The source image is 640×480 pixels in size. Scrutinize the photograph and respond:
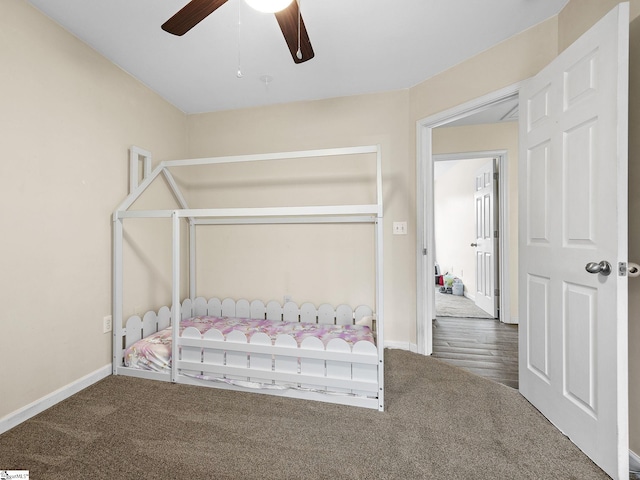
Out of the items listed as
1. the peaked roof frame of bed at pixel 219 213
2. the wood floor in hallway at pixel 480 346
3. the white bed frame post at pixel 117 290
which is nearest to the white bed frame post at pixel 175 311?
the peaked roof frame of bed at pixel 219 213

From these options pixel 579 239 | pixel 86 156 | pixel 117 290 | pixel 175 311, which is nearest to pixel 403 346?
pixel 579 239

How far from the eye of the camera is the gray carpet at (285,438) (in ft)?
4.11

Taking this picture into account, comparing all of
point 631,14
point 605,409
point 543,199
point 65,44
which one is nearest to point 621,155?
point 543,199

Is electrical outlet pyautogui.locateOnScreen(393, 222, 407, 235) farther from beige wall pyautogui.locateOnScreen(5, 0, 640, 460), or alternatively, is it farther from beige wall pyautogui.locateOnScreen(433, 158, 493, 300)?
beige wall pyautogui.locateOnScreen(433, 158, 493, 300)

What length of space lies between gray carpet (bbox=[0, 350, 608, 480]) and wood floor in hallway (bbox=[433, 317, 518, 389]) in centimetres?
37

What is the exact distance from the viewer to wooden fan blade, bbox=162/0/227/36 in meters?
1.11

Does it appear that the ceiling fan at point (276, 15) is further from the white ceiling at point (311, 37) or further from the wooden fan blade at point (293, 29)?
the white ceiling at point (311, 37)

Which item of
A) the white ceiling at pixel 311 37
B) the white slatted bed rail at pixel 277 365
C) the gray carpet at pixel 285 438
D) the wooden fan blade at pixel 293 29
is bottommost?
the gray carpet at pixel 285 438

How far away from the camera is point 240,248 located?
2889mm

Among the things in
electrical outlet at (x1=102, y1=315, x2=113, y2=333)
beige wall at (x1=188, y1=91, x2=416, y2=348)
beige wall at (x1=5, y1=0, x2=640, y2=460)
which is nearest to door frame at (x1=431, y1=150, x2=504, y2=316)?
beige wall at (x1=188, y1=91, x2=416, y2=348)

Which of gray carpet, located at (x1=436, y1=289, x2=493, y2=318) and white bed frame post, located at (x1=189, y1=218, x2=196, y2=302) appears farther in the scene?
gray carpet, located at (x1=436, y1=289, x2=493, y2=318)

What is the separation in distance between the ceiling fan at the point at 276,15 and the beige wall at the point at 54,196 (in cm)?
102

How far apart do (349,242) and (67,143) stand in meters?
2.10

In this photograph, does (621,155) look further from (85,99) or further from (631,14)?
(85,99)
